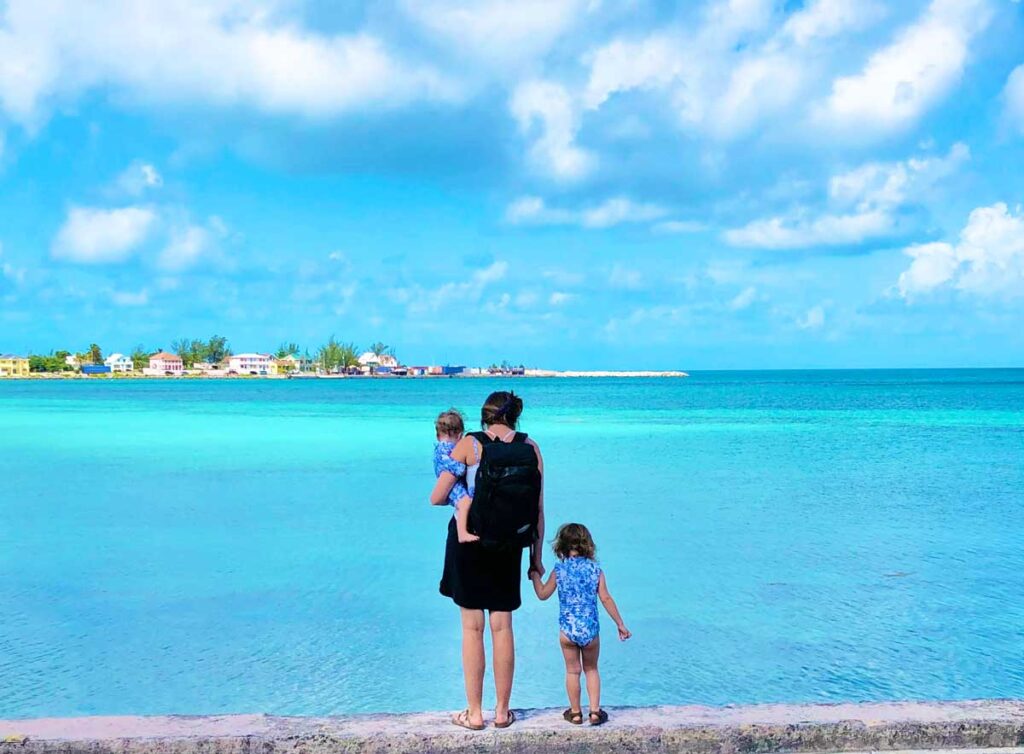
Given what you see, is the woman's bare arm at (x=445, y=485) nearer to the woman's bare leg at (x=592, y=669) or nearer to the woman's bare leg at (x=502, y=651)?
the woman's bare leg at (x=502, y=651)

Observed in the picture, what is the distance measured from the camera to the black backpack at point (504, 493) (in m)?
4.07

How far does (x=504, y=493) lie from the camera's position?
4070 millimetres

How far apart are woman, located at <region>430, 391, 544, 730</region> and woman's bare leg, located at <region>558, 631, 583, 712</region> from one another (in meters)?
0.25

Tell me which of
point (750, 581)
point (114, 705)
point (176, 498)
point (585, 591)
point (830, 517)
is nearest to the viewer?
point (585, 591)

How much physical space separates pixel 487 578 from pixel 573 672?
1.86 feet

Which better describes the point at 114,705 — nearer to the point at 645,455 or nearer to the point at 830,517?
the point at 830,517

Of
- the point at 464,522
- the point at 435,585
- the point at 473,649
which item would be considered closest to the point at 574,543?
the point at 464,522

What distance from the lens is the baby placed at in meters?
4.23

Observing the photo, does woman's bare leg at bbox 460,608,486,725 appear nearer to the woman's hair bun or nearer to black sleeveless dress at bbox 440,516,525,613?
black sleeveless dress at bbox 440,516,525,613

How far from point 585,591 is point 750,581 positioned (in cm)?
583

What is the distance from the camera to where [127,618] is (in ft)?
27.0

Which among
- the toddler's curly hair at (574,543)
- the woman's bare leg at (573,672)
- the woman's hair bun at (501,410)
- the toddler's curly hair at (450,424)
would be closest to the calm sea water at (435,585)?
the woman's bare leg at (573,672)

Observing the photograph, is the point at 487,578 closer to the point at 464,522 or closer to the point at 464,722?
the point at 464,522

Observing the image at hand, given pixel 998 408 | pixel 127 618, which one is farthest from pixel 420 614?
pixel 998 408
